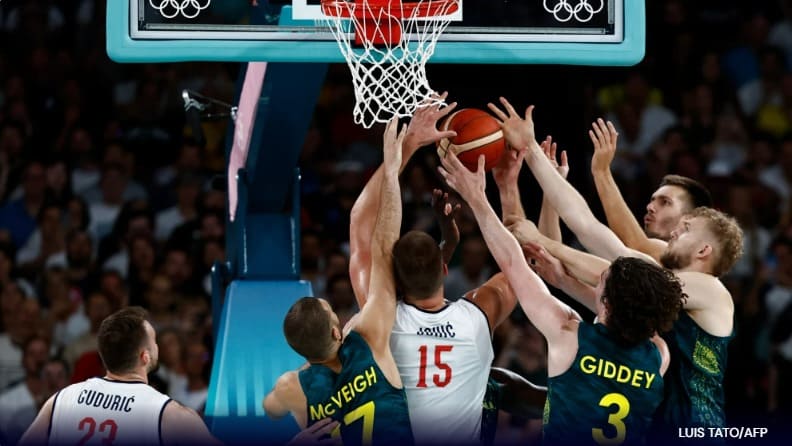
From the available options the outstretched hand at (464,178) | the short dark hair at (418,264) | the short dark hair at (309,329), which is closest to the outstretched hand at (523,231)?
the outstretched hand at (464,178)

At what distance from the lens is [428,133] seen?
5.18m

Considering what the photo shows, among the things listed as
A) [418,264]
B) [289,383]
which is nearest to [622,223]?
[418,264]

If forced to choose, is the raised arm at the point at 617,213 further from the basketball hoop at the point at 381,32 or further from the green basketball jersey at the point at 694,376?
the basketball hoop at the point at 381,32

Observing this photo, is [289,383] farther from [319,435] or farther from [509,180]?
[509,180]

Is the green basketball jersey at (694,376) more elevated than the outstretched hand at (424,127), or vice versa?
the outstretched hand at (424,127)

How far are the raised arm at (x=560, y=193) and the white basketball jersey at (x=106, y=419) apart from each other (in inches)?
71.3

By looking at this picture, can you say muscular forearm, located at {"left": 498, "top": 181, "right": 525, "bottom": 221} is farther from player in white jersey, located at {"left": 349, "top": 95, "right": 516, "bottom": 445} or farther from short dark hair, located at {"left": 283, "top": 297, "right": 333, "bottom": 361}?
short dark hair, located at {"left": 283, "top": 297, "right": 333, "bottom": 361}

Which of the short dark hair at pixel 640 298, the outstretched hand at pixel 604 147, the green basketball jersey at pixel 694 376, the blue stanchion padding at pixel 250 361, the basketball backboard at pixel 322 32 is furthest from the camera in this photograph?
the blue stanchion padding at pixel 250 361

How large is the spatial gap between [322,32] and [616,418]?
181 cm

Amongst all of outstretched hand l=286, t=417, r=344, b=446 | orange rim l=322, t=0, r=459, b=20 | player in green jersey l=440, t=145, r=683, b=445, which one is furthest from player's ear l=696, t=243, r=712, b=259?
outstretched hand l=286, t=417, r=344, b=446

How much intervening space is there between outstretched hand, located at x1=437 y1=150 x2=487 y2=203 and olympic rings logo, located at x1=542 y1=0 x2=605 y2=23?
63 cm

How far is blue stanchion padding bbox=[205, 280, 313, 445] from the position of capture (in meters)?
5.88

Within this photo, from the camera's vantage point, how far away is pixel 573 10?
5.01 m

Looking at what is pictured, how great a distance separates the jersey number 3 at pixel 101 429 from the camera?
15.7 feet
